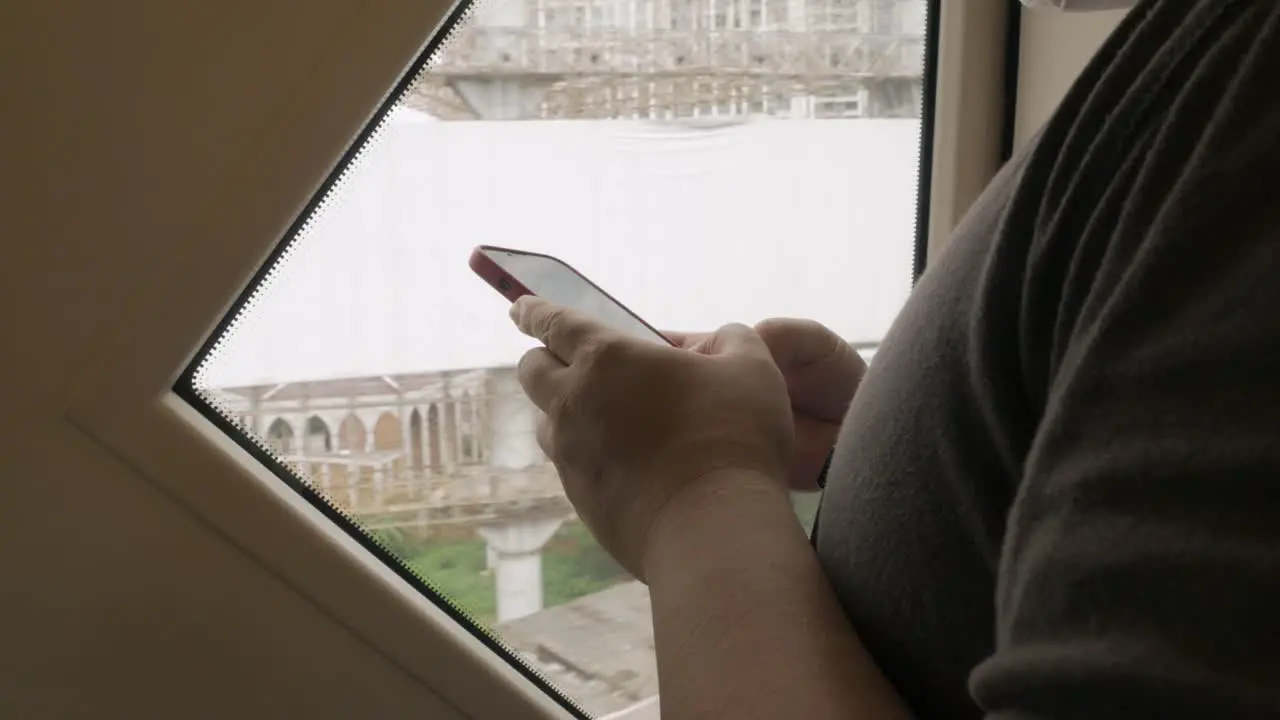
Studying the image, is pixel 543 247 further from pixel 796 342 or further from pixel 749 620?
pixel 749 620

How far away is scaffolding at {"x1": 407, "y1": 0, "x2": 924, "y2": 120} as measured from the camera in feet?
2.67

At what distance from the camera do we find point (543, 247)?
2.84 feet

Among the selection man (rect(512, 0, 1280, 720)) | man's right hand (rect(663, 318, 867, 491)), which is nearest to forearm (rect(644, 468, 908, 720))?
man (rect(512, 0, 1280, 720))

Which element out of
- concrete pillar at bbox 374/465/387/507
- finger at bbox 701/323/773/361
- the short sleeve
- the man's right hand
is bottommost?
concrete pillar at bbox 374/465/387/507

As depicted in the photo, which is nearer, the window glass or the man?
the man

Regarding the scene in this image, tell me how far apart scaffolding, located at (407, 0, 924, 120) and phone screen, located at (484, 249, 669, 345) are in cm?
18

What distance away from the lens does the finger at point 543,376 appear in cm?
55

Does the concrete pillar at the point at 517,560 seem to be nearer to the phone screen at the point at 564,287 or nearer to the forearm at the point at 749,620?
the phone screen at the point at 564,287

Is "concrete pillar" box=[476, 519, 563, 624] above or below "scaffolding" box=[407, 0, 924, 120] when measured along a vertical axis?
below

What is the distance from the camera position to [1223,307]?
10.0 inches

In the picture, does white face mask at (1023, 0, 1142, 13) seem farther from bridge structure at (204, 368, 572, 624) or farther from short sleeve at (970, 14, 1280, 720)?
bridge structure at (204, 368, 572, 624)

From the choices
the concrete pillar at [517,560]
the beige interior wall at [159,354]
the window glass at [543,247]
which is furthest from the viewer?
the concrete pillar at [517,560]

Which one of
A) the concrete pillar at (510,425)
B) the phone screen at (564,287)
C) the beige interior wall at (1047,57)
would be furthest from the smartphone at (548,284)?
the beige interior wall at (1047,57)

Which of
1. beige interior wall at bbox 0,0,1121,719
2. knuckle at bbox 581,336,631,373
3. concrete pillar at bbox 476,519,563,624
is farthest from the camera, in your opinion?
concrete pillar at bbox 476,519,563,624
